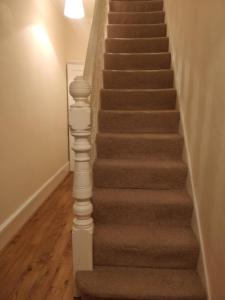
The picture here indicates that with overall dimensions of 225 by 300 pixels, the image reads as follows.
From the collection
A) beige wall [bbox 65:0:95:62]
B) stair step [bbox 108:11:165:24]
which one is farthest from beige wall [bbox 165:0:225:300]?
beige wall [bbox 65:0:95:62]

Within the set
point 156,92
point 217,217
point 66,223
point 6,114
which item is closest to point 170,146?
point 156,92

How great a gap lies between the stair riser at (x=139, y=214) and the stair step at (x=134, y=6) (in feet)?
10.8

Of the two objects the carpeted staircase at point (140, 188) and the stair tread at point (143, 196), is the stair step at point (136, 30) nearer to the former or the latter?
the carpeted staircase at point (140, 188)

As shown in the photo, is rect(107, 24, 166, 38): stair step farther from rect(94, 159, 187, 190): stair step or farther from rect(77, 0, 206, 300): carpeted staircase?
rect(94, 159, 187, 190): stair step

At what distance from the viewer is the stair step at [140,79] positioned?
295 centimetres

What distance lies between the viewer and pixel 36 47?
305 cm

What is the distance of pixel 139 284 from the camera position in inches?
63.2

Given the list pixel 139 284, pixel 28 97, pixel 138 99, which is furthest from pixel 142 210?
pixel 28 97

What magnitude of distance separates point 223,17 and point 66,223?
2.32 metres

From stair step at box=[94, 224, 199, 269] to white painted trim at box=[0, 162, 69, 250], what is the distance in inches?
40.1

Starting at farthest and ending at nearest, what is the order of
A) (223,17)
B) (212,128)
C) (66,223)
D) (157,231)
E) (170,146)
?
1. (66,223)
2. (170,146)
3. (157,231)
4. (212,128)
5. (223,17)

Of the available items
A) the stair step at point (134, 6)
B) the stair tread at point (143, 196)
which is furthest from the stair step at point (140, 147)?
the stair step at point (134, 6)

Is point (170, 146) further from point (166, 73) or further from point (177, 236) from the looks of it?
point (166, 73)

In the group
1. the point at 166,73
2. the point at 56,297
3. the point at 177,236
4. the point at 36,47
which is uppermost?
the point at 36,47
